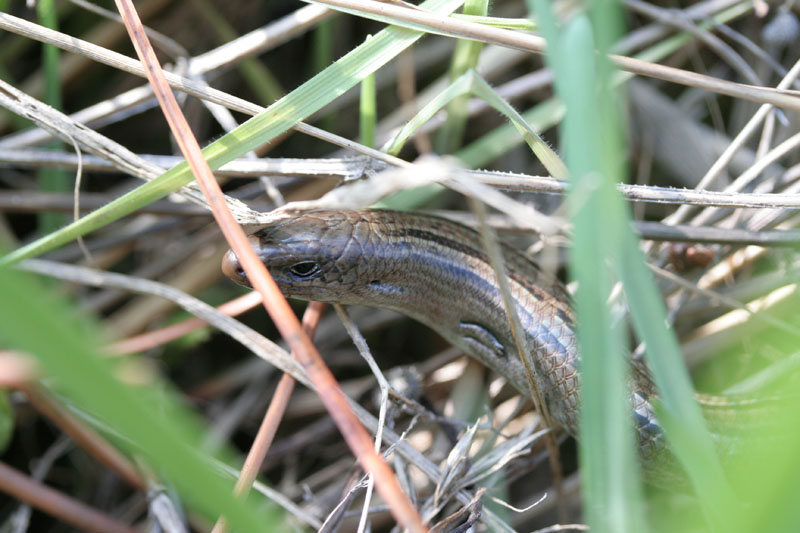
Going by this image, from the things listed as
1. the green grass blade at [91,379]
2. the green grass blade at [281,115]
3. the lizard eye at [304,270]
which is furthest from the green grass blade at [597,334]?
the lizard eye at [304,270]

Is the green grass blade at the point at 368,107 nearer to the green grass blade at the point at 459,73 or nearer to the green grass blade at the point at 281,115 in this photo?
the green grass blade at the point at 281,115

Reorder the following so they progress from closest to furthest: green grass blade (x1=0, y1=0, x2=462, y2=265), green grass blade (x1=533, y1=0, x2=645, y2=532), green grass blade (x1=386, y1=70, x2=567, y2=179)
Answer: green grass blade (x1=533, y1=0, x2=645, y2=532) → green grass blade (x1=386, y1=70, x2=567, y2=179) → green grass blade (x1=0, y1=0, x2=462, y2=265)

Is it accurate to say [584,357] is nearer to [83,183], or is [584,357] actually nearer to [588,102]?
[588,102]

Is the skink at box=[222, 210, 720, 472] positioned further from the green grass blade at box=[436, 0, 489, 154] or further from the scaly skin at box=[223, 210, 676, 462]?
the green grass blade at box=[436, 0, 489, 154]

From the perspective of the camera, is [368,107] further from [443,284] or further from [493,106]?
[443,284]

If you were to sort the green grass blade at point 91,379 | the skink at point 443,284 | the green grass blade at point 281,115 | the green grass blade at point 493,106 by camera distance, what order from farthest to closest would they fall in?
1. the skink at point 443,284
2. the green grass blade at point 281,115
3. the green grass blade at point 493,106
4. the green grass blade at point 91,379

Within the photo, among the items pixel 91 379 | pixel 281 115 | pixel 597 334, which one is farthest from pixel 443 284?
pixel 91 379

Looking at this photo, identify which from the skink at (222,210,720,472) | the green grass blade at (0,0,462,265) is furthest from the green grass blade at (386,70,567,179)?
the skink at (222,210,720,472)

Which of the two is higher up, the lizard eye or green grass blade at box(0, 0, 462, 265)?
green grass blade at box(0, 0, 462, 265)

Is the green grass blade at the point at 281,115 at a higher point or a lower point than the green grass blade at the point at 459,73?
lower
